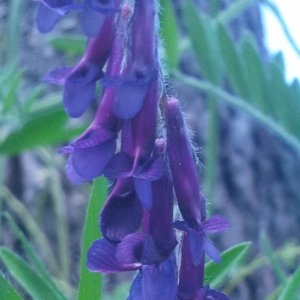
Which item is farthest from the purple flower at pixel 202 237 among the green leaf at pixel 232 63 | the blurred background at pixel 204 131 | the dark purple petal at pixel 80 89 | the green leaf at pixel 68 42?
the green leaf at pixel 68 42

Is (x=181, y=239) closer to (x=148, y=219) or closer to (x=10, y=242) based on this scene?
(x=148, y=219)

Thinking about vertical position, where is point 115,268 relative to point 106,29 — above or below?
below

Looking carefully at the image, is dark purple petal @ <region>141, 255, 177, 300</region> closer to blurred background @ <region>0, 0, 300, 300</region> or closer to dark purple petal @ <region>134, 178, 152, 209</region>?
dark purple petal @ <region>134, 178, 152, 209</region>

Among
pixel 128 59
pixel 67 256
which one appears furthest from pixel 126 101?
pixel 67 256

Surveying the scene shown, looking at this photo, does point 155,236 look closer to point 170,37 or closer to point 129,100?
point 129,100

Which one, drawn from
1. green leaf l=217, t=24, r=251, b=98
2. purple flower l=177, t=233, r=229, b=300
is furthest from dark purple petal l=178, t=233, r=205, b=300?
green leaf l=217, t=24, r=251, b=98

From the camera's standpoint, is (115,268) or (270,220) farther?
(270,220)

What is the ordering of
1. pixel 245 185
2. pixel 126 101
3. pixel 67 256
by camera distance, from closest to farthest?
pixel 126 101 → pixel 67 256 → pixel 245 185

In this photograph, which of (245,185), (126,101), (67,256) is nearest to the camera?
(126,101)
